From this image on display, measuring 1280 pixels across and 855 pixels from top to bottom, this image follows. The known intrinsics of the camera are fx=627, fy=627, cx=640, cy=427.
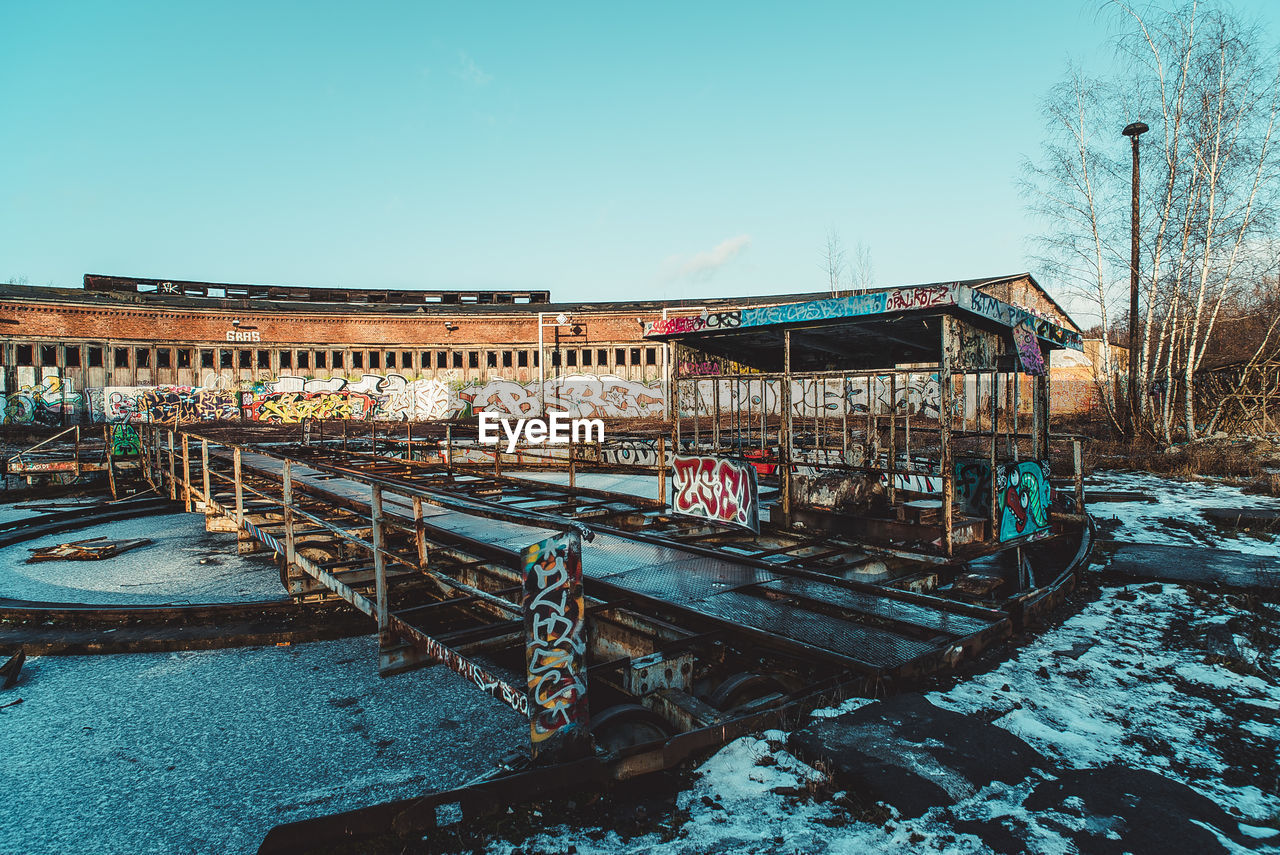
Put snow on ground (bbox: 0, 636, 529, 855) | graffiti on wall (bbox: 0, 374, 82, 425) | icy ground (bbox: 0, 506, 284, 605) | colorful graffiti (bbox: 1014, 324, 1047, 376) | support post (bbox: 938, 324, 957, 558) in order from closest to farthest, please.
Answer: snow on ground (bbox: 0, 636, 529, 855) < support post (bbox: 938, 324, 957, 558) < colorful graffiti (bbox: 1014, 324, 1047, 376) < icy ground (bbox: 0, 506, 284, 605) < graffiti on wall (bbox: 0, 374, 82, 425)

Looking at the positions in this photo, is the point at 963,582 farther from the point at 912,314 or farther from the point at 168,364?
the point at 168,364

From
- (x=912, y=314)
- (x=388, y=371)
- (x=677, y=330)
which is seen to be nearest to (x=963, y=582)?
(x=912, y=314)

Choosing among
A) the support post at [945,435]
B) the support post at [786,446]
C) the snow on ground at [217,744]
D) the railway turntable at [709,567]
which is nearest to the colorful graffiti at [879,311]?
the railway turntable at [709,567]

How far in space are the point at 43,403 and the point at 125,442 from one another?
18.5 metres

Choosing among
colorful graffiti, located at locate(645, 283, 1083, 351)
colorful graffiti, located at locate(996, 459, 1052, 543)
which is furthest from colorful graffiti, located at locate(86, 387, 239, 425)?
colorful graffiti, located at locate(996, 459, 1052, 543)

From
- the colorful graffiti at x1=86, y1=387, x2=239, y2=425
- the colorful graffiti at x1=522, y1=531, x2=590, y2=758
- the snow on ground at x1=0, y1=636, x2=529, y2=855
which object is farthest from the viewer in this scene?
the colorful graffiti at x1=86, y1=387, x2=239, y2=425

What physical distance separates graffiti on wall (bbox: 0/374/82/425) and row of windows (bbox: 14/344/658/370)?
1.21 metres

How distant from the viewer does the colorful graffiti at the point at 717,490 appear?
8.27 metres

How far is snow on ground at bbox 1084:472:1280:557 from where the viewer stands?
8.50m

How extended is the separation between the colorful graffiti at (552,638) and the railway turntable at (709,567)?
0.01 metres

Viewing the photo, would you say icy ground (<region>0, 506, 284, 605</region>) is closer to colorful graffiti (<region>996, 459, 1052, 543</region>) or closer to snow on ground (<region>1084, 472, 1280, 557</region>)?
Answer: colorful graffiti (<region>996, 459, 1052, 543</region>)

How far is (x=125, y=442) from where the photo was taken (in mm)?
18094

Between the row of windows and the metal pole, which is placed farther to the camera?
the row of windows

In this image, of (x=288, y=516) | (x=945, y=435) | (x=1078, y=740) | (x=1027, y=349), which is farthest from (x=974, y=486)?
(x=288, y=516)
